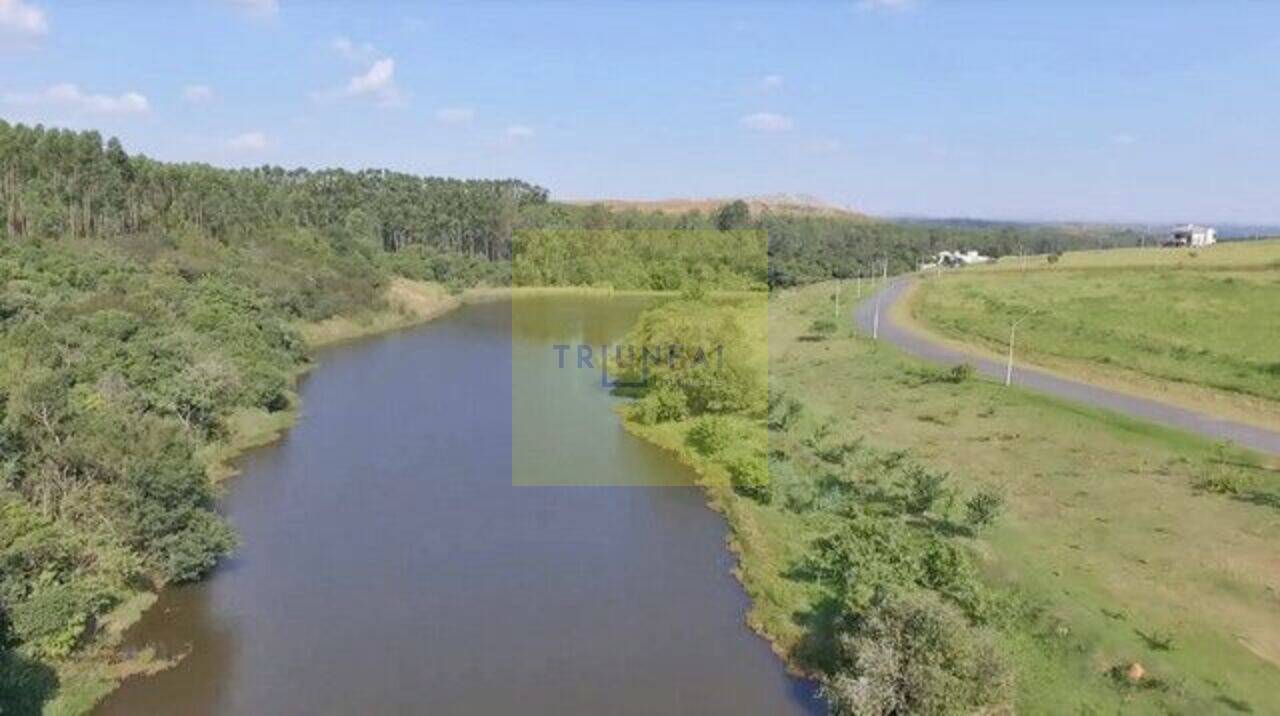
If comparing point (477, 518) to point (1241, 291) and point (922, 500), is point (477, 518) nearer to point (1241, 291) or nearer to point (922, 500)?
point (922, 500)

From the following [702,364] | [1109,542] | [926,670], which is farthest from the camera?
[702,364]

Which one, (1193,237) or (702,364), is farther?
(1193,237)

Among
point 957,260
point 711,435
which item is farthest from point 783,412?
point 957,260

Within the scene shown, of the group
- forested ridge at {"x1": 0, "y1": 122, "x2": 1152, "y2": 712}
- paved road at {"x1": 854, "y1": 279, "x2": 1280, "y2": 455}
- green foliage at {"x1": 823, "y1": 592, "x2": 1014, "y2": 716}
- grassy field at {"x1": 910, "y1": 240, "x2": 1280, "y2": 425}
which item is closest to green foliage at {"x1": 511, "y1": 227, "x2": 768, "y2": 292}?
forested ridge at {"x1": 0, "y1": 122, "x2": 1152, "y2": 712}

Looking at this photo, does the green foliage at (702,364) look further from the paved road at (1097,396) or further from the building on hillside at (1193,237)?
the building on hillside at (1193,237)

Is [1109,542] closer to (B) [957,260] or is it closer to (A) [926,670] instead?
(A) [926,670]

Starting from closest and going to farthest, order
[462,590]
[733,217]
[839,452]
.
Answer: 1. [462,590]
2. [839,452]
3. [733,217]

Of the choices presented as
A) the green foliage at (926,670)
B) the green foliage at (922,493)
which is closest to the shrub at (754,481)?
the green foliage at (922,493)
